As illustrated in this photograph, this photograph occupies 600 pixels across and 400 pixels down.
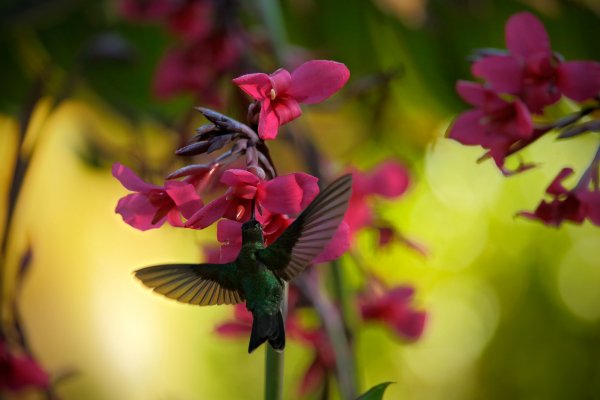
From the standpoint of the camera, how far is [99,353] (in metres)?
2.65

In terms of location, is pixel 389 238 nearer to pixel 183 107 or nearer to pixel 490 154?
pixel 490 154

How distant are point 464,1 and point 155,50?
0.59 meters

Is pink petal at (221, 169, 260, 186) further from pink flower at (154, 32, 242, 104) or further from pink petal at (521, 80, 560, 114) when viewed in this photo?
pink flower at (154, 32, 242, 104)

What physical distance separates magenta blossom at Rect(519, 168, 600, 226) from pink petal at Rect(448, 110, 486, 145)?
0.05 meters

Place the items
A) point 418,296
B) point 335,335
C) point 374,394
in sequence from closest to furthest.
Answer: point 374,394, point 335,335, point 418,296

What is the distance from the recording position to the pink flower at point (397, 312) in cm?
75

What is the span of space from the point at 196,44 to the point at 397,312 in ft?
1.06

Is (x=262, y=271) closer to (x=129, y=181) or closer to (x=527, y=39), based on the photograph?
(x=129, y=181)

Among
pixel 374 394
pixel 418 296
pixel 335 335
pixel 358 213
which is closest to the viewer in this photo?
pixel 374 394

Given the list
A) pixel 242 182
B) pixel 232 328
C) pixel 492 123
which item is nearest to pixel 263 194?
pixel 242 182

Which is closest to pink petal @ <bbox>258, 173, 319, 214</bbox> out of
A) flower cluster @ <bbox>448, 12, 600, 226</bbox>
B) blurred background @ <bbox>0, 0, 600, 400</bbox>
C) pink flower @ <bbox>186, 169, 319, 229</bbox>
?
pink flower @ <bbox>186, 169, 319, 229</bbox>

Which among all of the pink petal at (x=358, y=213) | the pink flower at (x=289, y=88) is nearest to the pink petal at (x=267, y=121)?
the pink flower at (x=289, y=88)

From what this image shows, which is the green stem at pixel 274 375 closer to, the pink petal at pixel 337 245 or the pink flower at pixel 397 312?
the pink petal at pixel 337 245

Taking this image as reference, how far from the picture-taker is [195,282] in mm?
426
